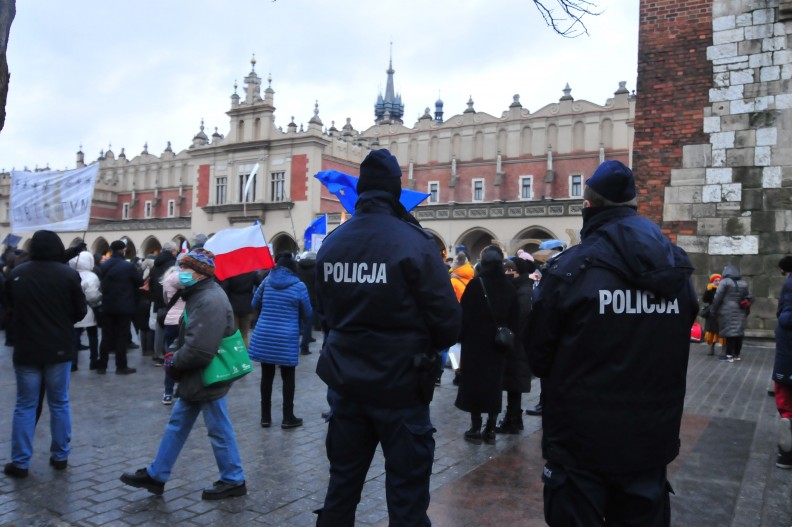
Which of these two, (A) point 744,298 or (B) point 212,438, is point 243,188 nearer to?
(A) point 744,298

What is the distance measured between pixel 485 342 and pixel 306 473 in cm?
196

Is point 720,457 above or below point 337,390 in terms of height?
below

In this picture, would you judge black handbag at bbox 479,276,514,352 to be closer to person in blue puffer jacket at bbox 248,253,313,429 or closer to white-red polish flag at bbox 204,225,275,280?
person in blue puffer jacket at bbox 248,253,313,429

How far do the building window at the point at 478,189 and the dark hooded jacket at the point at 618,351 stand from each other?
42.0 metres

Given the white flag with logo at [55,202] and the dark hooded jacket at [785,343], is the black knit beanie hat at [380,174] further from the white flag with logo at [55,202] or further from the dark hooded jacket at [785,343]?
the white flag with logo at [55,202]

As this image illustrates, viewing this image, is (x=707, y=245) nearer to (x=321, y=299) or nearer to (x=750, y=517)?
(x=750, y=517)

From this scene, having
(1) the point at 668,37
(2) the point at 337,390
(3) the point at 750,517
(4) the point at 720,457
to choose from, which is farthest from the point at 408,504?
(1) the point at 668,37

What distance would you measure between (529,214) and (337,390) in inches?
1237

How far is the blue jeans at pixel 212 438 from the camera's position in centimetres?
420

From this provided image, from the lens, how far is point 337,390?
115 inches

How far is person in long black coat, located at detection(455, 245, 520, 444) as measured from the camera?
5668 mm

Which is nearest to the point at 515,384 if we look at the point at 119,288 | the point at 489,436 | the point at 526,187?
the point at 489,436

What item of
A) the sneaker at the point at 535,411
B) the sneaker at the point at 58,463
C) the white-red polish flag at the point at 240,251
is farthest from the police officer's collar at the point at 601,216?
the white-red polish flag at the point at 240,251

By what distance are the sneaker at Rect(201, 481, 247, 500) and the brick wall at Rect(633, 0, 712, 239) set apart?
886 centimetres
